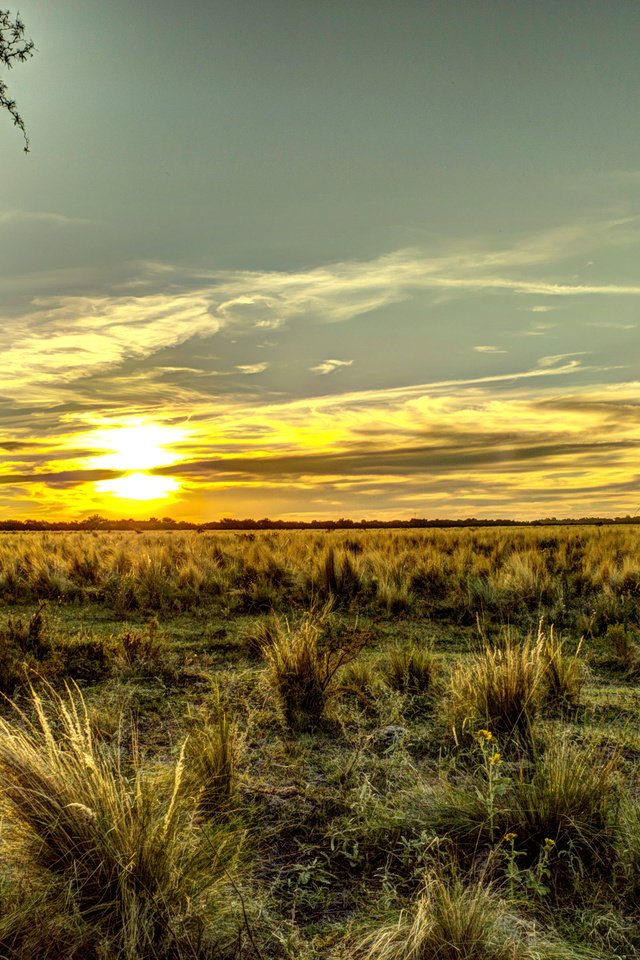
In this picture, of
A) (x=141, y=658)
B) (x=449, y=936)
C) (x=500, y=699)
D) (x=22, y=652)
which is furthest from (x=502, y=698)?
(x=22, y=652)

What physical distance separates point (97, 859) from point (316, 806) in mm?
1583

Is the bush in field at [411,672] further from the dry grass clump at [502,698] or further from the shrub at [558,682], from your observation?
the shrub at [558,682]

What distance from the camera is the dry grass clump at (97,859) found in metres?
2.78

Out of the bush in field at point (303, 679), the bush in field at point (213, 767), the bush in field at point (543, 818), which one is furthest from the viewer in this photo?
the bush in field at point (303, 679)

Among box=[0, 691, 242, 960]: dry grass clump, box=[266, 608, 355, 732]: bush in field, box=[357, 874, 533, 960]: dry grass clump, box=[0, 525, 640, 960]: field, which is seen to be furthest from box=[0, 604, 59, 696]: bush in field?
box=[357, 874, 533, 960]: dry grass clump

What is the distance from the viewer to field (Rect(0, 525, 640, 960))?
9.52 feet

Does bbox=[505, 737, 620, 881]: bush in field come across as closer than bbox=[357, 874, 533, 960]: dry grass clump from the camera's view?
No

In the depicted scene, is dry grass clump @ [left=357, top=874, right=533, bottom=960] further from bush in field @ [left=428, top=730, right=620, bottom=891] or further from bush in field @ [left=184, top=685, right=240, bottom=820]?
bush in field @ [left=184, top=685, right=240, bottom=820]

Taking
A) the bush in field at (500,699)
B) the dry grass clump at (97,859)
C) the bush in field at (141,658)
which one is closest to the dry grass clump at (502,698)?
the bush in field at (500,699)

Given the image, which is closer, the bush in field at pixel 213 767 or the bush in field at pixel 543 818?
the bush in field at pixel 543 818

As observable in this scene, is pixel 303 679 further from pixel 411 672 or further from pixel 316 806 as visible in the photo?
pixel 316 806

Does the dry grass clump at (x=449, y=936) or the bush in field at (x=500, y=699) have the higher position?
the bush in field at (x=500, y=699)

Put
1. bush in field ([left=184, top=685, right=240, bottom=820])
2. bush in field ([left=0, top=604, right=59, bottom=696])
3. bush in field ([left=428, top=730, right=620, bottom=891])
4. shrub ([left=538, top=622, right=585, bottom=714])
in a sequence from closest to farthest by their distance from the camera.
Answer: bush in field ([left=428, top=730, right=620, bottom=891]), bush in field ([left=184, top=685, right=240, bottom=820]), shrub ([left=538, top=622, right=585, bottom=714]), bush in field ([left=0, top=604, right=59, bottom=696])

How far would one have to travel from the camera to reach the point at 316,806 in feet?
14.1
